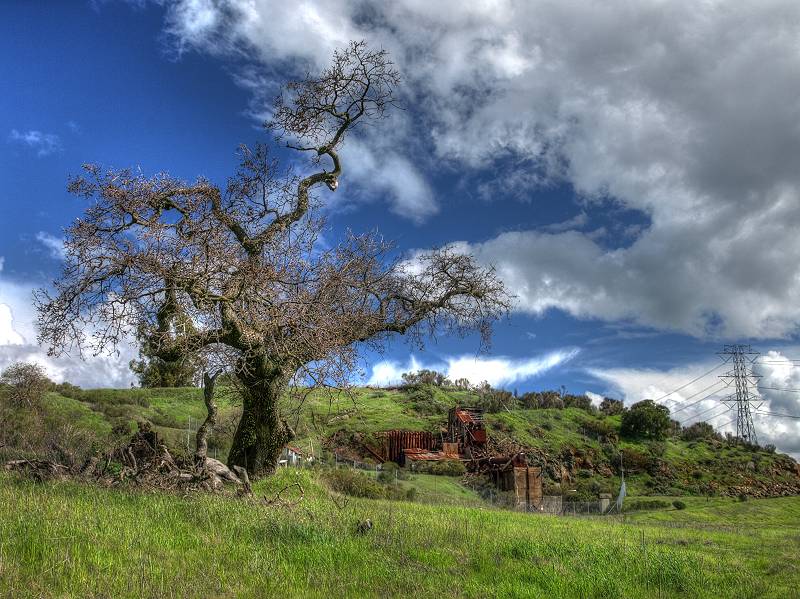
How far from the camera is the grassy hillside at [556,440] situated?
4300 cm

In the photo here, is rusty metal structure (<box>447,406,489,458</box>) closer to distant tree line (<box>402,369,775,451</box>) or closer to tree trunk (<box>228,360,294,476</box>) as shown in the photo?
distant tree line (<box>402,369,775,451</box>)

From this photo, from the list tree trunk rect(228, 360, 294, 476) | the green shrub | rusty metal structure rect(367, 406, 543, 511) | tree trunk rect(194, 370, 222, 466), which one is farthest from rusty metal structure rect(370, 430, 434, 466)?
the green shrub

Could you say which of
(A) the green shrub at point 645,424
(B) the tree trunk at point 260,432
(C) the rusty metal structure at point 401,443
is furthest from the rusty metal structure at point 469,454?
(A) the green shrub at point 645,424

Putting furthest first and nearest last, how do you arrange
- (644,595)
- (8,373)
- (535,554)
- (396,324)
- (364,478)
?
1. (8,373)
2. (364,478)
3. (396,324)
4. (535,554)
5. (644,595)

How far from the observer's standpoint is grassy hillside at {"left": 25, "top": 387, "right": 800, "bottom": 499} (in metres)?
43.0

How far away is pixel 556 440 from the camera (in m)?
64.1

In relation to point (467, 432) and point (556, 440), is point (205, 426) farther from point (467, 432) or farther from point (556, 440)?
point (556, 440)

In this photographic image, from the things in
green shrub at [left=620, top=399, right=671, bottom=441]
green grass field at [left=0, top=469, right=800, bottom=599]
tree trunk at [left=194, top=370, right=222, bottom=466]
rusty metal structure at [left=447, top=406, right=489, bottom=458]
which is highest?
green shrub at [left=620, top=399, right=671, bottom=441]

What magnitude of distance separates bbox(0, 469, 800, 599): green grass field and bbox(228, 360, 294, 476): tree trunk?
5178 millimetres

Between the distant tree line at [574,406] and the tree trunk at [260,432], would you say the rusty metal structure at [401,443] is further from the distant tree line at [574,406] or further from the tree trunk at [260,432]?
the tree trunk at [260,432]

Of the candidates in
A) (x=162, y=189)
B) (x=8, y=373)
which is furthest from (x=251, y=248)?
(x=8, y=373)

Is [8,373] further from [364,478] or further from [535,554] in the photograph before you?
[535,554]

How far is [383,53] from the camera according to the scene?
1847cm

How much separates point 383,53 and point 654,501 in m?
39.1
